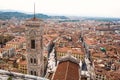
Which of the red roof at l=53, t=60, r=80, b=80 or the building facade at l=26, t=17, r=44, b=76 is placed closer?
the red roof at l=53, t=60, r=80, b=80

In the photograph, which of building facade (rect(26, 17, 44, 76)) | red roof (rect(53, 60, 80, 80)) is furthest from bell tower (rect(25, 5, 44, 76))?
red roof (rect(53, 60, 80, 80))

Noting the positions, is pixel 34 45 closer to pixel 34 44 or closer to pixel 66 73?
pixel 34 44

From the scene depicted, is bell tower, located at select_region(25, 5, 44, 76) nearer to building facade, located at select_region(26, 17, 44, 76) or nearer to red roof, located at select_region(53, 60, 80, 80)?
building facade, located at select_region(26, 17, 44, 76)

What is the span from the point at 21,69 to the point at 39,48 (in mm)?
13198

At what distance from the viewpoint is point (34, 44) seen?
2483 cm

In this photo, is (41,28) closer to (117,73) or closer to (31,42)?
(31,42)

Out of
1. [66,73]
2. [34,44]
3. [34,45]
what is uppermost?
[34,44]

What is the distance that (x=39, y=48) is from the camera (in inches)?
982

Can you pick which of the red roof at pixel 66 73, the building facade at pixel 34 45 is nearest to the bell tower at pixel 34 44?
the building facade at pixel 34 45

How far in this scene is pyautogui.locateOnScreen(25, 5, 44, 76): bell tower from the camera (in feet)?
79.0

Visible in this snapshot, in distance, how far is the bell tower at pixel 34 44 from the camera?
2409 cm

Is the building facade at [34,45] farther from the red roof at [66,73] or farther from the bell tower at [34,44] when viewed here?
the red roof at [66,73]

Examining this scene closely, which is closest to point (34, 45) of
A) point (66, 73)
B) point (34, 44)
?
point (34, 44)

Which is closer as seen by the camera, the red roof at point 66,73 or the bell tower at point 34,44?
the red roof at point 66,73
